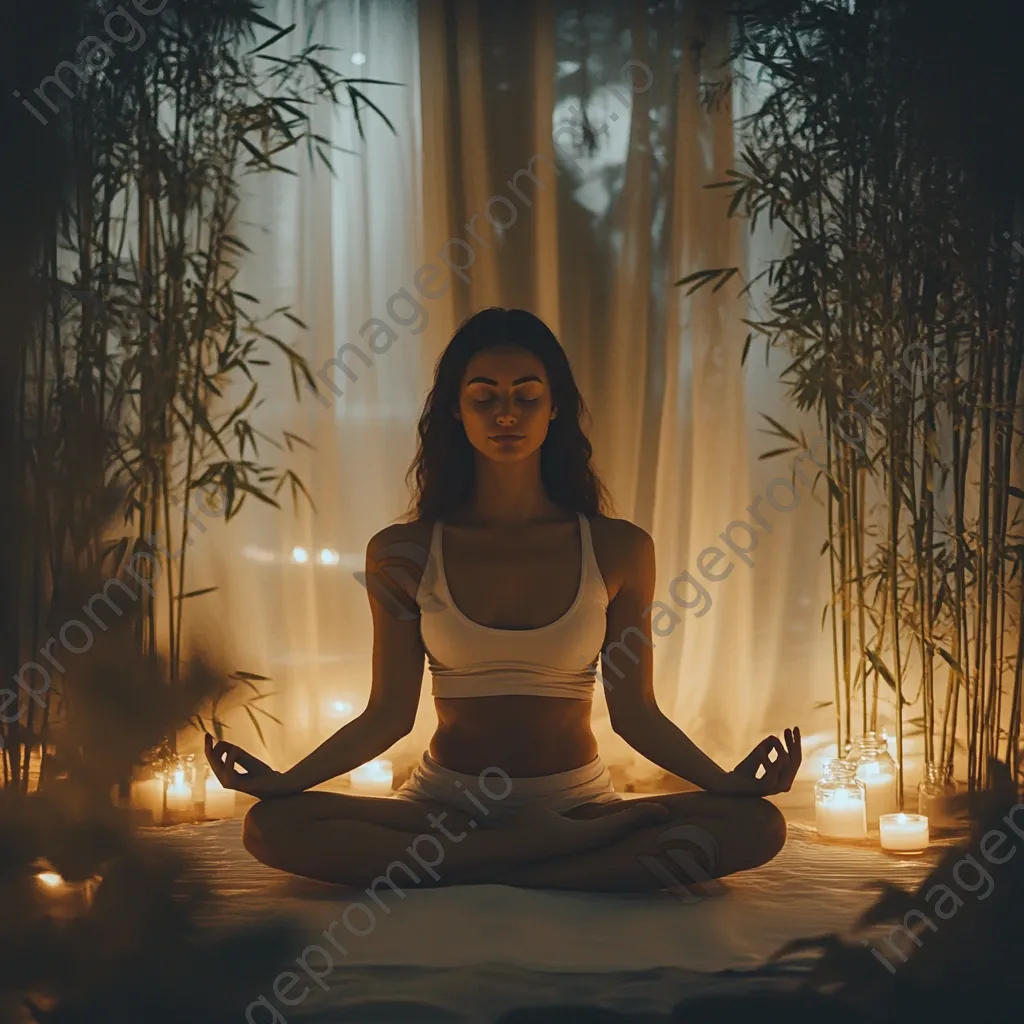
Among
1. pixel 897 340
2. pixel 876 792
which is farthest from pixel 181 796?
pixel 897 340

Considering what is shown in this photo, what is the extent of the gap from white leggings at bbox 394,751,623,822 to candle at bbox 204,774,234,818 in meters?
0.74

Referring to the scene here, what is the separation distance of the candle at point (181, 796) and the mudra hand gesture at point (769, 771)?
1.26 m

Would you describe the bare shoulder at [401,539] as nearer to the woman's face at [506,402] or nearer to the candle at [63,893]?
the woman's face at [506,402]

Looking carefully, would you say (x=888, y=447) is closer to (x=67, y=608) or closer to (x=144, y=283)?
(x=144, y=283)

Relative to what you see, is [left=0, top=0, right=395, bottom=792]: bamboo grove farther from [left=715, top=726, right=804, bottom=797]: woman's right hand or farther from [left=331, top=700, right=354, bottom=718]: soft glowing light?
[left=715, top=726, right=804, bottom=797]: woman's right hand

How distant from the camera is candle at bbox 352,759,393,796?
2.78 meters

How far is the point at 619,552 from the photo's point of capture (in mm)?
2264

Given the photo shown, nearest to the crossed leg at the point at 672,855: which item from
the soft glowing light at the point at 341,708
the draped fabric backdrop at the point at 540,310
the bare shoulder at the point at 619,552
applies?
the bare shoulder at the point at 619,552

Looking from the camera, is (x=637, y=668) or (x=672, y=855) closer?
(x=672, y=855)

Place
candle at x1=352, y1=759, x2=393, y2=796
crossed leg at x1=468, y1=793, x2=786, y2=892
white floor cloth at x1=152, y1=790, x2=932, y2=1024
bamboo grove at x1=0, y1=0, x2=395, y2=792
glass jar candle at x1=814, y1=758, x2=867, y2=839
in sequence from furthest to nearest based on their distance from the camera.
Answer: candle at x1=352, y1=759, x2=393, y2=796 → glass jar candle at x1=814, y1=758, x2=867, y2=839 → bamboo grove at x1=0, y1=0, x2=395, y2=792 → crossed leg at x1=468, y1=793, x2=786, y2=892 → white floor cloth at x1=152, y1=790, x2=932, y2=1024

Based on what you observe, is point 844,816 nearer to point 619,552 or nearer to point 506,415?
point 619,552

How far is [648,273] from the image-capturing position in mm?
2887

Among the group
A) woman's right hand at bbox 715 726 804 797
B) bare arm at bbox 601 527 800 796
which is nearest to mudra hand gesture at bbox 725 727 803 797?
woman's right hand at bbox 715 726 804 797

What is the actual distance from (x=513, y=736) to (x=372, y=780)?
76 centimetres
